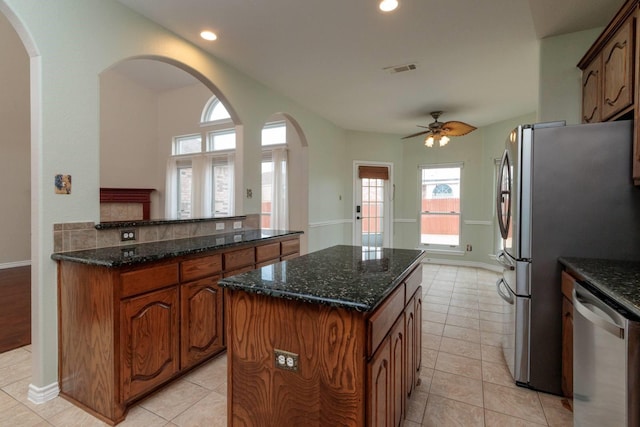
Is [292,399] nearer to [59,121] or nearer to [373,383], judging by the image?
[373,383]

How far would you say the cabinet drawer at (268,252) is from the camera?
9.07ft

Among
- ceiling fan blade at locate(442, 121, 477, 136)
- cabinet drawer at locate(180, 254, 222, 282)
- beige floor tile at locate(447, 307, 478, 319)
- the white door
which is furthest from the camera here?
the white door

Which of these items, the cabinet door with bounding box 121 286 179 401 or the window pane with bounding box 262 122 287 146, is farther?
the window pane with bounding box 262 122 287 146

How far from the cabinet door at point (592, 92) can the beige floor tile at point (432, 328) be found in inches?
85.8

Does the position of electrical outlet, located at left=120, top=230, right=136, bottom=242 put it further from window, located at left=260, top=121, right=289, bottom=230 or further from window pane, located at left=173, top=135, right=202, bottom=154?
window pane, located at left=173, top=135, right=202, bottom=154

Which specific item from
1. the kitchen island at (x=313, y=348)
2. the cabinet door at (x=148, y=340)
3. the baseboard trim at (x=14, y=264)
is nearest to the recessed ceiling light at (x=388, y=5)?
the kitchen island at (x=313, y=348)

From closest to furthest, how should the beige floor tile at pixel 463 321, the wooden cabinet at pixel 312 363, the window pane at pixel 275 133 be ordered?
the wooden cabinet at pixel 312 363
the beige floor tile at pixel 463 321
the window pane at pixel 275 133

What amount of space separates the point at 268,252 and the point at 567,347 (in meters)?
2.32

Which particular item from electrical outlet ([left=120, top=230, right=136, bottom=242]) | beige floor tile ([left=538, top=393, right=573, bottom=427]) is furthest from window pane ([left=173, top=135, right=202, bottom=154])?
beige floor tile ([left=538, top=393, right=573, bottom=427])

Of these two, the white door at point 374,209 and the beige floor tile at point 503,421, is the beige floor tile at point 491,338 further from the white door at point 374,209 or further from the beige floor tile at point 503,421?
the white door at point 374,209

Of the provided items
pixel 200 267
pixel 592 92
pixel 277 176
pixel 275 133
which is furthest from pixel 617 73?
pixel 275 133

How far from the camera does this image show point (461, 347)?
2656mm

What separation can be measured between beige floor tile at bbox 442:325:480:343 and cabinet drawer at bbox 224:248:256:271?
2.00 meters

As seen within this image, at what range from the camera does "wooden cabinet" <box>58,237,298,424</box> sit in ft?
5.49
